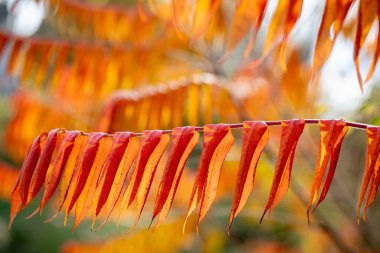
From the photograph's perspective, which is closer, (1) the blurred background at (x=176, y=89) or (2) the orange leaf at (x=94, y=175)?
(2) the orange leaf at (x=94, y=175)

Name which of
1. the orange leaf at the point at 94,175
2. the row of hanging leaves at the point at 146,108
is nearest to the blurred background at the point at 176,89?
the row of hanging leaves at the point at 146,108

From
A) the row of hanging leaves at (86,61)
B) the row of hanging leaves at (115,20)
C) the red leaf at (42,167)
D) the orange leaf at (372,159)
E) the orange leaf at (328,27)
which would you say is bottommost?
the orange leaf at (372,159)

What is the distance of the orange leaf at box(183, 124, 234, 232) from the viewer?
102 cm

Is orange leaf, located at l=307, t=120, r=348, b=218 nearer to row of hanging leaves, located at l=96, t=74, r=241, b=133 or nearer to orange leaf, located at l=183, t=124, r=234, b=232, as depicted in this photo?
orange leaf, located at l=183, t=124, r=234, b=232

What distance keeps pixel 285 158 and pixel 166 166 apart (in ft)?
0.69

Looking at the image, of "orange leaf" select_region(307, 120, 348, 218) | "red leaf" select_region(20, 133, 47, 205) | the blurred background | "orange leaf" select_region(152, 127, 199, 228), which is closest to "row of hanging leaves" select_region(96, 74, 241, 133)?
the blurred background

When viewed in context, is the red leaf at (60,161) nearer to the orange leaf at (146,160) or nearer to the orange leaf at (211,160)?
the orange leaf at (146,160)

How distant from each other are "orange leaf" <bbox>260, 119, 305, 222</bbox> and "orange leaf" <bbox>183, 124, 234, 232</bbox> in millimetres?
99

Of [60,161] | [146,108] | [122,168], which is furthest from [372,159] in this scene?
[146,108]

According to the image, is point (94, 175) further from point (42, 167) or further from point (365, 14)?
point (365, 14)

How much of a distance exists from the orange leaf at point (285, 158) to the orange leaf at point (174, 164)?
0.53 ft

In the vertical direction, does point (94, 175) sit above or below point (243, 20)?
below

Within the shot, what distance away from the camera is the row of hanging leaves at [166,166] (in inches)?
38.9

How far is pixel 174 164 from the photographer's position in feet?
3.39
